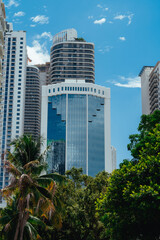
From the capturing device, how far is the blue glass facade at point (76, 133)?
403 feet

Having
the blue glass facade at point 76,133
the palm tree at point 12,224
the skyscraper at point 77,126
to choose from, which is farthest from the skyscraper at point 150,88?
the palm tree at point 12,224

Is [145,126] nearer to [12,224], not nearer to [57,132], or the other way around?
[12,224]

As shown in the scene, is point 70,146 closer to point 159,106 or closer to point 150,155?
point 159,106

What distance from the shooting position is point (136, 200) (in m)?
21.5

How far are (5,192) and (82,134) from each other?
101 meters

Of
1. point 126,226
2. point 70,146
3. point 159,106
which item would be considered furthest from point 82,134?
point 126,226

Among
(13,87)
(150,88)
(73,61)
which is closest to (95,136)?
(150,88)

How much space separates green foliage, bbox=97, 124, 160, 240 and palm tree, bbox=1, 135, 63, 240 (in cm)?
381

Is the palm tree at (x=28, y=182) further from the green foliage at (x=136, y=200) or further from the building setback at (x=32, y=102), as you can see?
the building setback at (x=32, y=102)

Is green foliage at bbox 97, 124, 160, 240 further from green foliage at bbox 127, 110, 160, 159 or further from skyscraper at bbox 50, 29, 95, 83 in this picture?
skyscraper at bbox 50, 29, 95, 83

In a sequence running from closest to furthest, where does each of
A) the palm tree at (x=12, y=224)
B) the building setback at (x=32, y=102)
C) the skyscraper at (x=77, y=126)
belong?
the palm tree at (x=12, y=224) → the skyscraper at (x=77, y=126) → the building setback at (x=32, y=102)

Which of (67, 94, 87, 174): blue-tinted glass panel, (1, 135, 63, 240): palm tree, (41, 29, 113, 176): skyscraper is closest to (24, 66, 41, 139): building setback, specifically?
(41, 29, 113, 176): skyscraper

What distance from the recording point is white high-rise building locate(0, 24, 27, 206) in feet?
463

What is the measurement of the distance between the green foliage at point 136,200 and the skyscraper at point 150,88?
374ft
